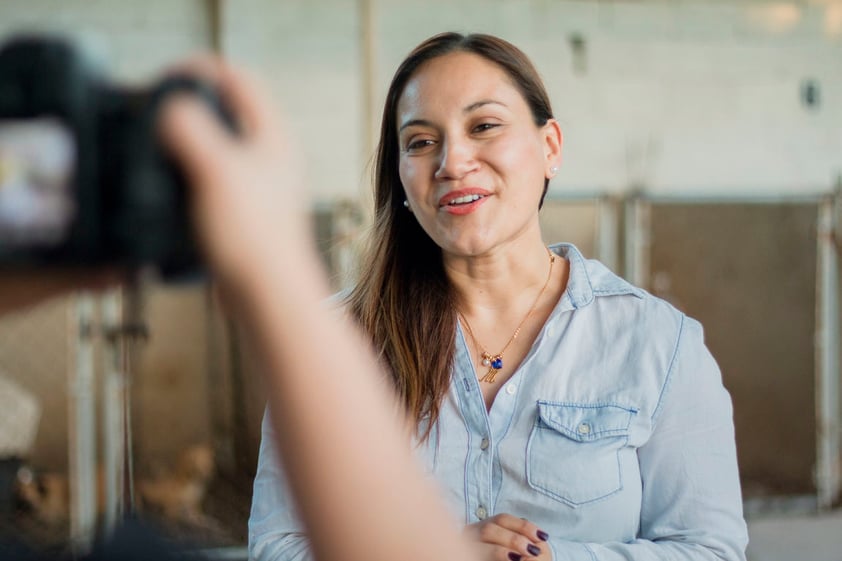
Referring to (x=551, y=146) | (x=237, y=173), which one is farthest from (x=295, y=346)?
(x=551, y=146)

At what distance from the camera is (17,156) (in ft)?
1.63

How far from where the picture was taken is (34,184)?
0.50 metres

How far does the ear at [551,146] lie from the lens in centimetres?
171

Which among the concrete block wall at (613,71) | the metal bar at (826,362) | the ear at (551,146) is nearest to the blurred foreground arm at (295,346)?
the ear at (551,146)

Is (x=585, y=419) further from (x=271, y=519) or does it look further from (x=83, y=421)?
(x=83, y=421)

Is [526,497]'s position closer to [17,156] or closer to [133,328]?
[133,328]

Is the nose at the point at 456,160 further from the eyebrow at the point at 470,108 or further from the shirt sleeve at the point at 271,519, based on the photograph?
the shirt sleeve at the point at 271,519

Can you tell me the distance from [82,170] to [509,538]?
38.8 inches

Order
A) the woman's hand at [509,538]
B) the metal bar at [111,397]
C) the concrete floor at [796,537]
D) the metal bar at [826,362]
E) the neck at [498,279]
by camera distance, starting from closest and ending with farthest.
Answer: the woman's hand at [509,538], the neck at [498,279], the metal bar at [111,397], the concrete floor at [796,537], the metal bar at [826,362]

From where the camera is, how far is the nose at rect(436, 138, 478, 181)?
5.00ft

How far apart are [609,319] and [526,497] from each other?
36 cm

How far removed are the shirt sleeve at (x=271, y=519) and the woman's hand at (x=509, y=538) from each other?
11.5 inches

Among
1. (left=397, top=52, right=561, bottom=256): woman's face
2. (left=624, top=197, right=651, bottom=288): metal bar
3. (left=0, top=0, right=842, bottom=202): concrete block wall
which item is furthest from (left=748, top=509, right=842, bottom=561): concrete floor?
(left=397, top=52, right=561, bottom=256): woman's face

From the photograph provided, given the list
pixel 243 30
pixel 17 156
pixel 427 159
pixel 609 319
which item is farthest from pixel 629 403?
pixel 243 30
